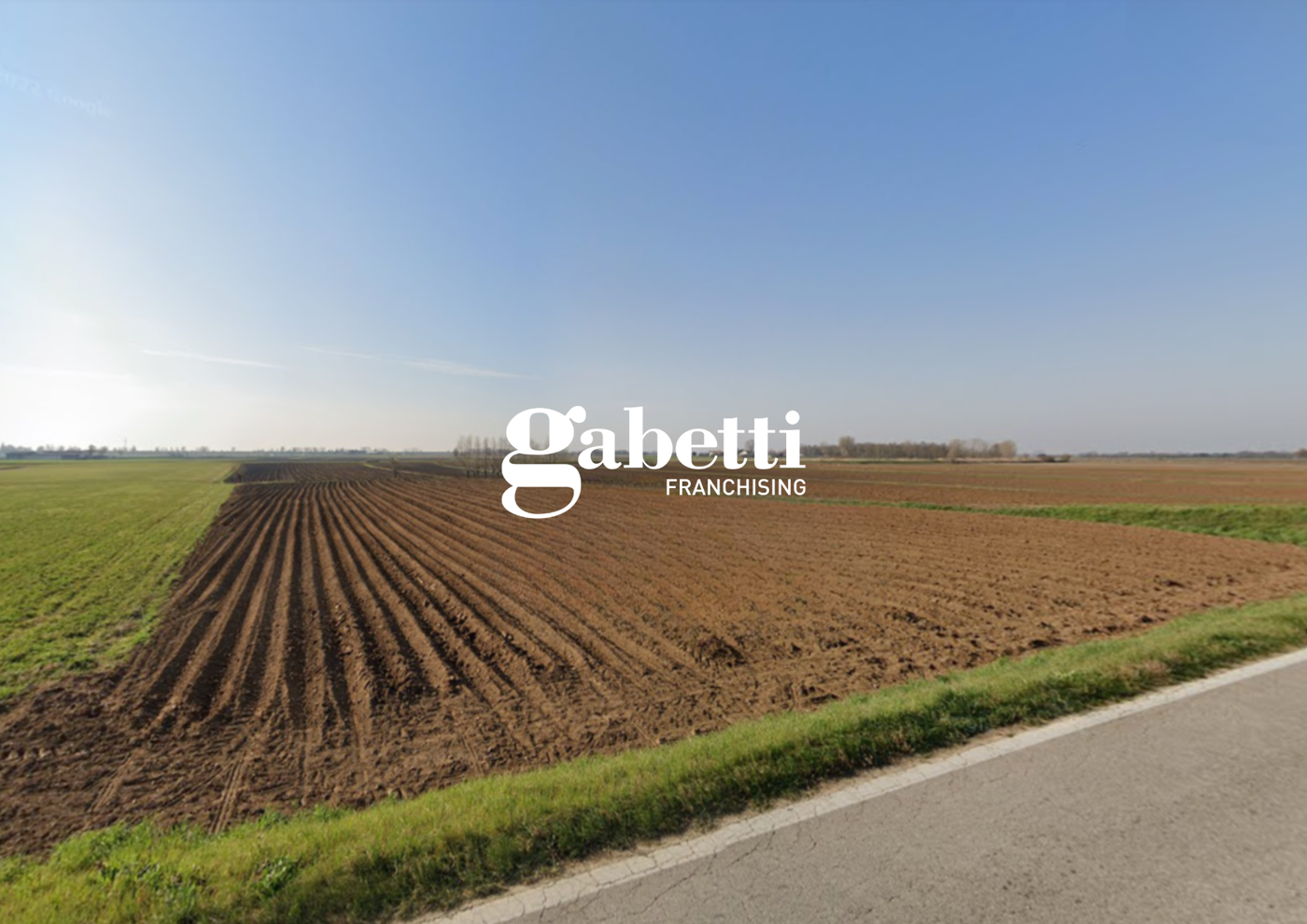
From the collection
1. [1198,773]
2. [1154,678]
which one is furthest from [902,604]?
[1198,773]

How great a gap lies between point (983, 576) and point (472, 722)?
11335mm

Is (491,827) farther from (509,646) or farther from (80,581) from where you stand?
(80,581)

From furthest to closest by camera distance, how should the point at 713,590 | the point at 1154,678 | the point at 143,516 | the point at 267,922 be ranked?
the point at 143,516 → the point at 713,590 → the point at 1154,678 → the point at 267,922

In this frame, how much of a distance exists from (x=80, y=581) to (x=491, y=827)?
1610 centimetres

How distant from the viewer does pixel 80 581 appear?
43.9 ft

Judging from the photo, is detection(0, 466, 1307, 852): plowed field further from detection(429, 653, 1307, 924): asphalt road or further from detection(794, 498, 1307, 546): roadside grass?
detection(794, 498, 1307, 546): roadside grass

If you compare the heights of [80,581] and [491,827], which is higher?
[491,827]

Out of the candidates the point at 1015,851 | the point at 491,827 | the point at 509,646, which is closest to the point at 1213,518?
the point at 1015,851

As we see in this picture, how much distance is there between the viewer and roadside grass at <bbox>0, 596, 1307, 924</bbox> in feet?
9.75

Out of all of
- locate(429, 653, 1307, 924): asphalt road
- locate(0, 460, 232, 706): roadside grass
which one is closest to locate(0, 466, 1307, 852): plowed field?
locate(0, 460, 232, 706): roadside grass

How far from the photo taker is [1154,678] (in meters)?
5.41

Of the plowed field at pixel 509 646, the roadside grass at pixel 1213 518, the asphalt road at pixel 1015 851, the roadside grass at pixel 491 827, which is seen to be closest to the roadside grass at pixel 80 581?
the plowed field at pixel 509 646

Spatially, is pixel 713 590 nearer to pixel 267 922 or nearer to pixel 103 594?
pixel 267 922

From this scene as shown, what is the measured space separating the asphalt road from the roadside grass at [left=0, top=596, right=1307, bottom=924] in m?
0.30
